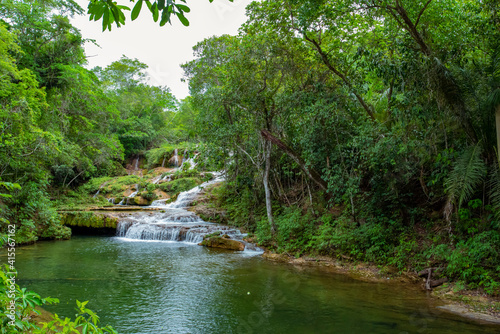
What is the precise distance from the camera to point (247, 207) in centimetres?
1462

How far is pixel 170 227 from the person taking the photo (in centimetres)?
1369

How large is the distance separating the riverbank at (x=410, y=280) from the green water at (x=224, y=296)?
0.98 ft

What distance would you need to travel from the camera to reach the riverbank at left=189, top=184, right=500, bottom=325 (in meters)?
5.12

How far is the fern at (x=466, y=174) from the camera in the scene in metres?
5.66

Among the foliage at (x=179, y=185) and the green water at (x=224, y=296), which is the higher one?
the foliage at (x=179, y=185)

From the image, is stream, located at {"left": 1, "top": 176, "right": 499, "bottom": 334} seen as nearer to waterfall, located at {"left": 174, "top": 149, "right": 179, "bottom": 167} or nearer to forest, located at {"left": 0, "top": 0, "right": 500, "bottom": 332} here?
forest, located at {"left": 0, "top": 0, "right": 500, "bottom": 332}

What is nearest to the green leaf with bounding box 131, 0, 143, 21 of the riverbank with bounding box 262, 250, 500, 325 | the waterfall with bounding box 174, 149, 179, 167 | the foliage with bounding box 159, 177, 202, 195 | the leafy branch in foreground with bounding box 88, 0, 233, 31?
the leafy branch in foreground with bounding box 88, 0, 233, 31

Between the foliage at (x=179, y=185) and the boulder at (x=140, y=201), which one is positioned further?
the foliage at (x=179, y=185)

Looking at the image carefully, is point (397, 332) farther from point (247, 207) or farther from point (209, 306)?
point (247, 207)

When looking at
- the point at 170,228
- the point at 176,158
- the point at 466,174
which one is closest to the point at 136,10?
the point at 466,174

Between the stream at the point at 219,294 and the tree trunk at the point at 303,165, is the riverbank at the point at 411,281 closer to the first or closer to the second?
the stream at the point at 219,294

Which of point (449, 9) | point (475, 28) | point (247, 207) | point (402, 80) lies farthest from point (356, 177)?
Answer: point (247, 207)

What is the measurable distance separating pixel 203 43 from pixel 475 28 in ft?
46.8

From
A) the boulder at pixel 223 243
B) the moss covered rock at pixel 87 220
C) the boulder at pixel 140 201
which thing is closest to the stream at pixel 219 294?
the boulder at pixel 223 243
